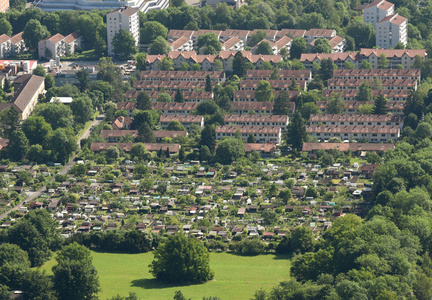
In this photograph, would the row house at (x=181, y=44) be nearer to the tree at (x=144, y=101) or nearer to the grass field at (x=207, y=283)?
the tree at (x=144, y=101)

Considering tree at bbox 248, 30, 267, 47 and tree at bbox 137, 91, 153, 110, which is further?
tree at bbox 248, 30, 267, 47

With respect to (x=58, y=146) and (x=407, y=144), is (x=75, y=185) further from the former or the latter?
(x=407, y=144)

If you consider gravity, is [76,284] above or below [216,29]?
below

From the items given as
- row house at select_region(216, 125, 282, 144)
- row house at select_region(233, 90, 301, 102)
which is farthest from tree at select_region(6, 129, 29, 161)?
row house at select_region(233, 90, 301, 102)

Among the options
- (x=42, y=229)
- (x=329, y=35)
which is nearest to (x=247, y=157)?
(x=42, y=229)

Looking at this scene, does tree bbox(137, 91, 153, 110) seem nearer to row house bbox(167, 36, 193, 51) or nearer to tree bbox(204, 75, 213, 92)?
tree bbox(204, 75, 213, 92)

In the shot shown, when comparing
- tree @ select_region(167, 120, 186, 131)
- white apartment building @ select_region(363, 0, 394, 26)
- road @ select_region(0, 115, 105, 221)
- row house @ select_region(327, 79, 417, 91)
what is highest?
white apartment building @ select_region(363, 0, 394, 26)
